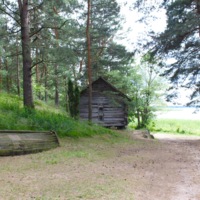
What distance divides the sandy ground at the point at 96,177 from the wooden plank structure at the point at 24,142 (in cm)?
36

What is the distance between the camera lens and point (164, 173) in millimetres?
6387

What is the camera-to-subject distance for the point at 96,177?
553 centimetres

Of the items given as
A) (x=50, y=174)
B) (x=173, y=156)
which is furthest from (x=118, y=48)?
(x=50, y=174)

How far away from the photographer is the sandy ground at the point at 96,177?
14.5 feet

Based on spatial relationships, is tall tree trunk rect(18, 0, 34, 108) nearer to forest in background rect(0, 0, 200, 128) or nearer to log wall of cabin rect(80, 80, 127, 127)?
forest in background rect(0, 0, 200, 128)

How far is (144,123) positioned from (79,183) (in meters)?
27.5

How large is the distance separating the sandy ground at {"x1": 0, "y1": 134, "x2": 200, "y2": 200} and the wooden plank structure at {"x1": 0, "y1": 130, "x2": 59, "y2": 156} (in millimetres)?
363

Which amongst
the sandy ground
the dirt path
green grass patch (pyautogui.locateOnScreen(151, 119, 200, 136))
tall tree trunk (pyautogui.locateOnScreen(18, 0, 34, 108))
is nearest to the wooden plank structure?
the sandy ground

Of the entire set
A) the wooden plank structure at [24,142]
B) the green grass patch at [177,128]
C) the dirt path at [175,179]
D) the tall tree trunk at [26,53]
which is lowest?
the green grass patch at [177,128]

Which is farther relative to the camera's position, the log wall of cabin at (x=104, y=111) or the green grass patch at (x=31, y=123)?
the log wall of cabin at (x=104, y=111)

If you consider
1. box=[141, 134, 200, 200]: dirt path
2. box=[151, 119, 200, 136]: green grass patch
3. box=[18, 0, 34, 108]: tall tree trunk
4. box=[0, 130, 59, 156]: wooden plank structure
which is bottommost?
box=[151, 119, 200, 136]: green grass patch

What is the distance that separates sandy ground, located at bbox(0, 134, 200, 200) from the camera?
4418mm

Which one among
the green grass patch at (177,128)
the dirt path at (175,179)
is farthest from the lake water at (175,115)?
the dirt path at (175,179)

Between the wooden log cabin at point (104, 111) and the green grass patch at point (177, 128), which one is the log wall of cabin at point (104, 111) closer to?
the wooden log cabin at point (104, 111)
